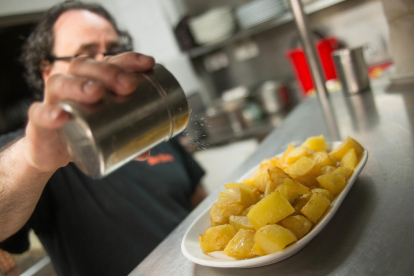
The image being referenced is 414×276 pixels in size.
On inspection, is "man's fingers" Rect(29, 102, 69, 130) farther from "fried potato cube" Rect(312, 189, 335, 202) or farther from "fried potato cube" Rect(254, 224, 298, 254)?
"fried potato cube" Rect(312, 189, 335, 202)

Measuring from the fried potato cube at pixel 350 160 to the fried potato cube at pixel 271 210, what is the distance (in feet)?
0.71

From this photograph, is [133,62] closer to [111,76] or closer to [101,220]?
[111,76]

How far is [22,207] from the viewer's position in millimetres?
907

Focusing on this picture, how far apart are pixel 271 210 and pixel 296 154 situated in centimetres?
24

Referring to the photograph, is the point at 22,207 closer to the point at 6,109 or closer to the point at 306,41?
the point at 306,41

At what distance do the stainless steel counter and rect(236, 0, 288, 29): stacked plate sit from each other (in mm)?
2213

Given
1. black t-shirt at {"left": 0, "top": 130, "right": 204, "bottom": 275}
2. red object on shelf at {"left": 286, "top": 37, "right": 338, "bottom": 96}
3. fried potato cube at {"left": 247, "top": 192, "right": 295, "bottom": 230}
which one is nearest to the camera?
fried potato cube at {"left": 247, "top": 192, "right": 295, "bottom": 230}

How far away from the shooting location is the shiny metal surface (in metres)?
1.54

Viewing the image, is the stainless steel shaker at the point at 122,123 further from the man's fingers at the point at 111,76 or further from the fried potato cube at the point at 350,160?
the fried potato cube at the point at 350,160

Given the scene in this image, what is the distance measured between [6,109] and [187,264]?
2716 mm

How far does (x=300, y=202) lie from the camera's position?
1.92 feet

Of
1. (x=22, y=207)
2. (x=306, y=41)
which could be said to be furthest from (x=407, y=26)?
(x=22, y=207)

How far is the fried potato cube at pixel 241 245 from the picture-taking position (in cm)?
54

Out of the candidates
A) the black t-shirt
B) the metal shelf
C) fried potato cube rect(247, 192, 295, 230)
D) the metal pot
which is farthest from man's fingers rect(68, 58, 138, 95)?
the metal pot
